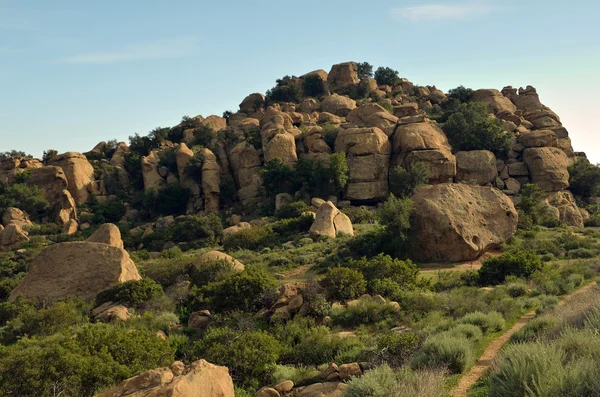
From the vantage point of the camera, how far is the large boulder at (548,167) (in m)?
42.7

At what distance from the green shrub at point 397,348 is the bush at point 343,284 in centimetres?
551

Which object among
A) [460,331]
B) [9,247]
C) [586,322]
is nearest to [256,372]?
[460,331]

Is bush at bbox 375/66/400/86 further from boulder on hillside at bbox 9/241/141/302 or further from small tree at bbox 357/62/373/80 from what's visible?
boulder on hillside at bbox 9/241/141/302

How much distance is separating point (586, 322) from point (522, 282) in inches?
369

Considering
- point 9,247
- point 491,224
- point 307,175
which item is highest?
point 307,175

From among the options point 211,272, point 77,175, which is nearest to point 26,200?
point 77,175

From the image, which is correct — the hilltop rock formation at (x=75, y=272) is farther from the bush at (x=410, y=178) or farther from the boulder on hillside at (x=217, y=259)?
the bush at (x=410, y=178)

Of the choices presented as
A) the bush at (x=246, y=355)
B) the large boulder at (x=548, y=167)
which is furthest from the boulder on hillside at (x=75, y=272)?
the large boulder at (x=548, y=167)

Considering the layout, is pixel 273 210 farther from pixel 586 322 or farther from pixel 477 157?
pixel 586 322

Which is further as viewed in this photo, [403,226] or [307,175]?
[307,175]

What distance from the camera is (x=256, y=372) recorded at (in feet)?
36.9

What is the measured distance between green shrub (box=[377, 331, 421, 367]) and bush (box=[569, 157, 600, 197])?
40.3 m

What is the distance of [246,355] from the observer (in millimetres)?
11438

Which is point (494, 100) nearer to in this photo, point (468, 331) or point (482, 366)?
point (468, 331)
